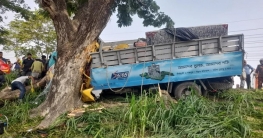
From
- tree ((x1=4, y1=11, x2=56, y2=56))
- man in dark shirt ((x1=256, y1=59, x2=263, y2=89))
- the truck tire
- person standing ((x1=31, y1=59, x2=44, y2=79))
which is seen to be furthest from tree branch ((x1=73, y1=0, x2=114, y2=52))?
tree ((x1=4, y1=11, x2=56, y2=56))

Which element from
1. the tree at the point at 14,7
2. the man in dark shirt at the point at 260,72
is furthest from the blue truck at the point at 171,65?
the tree at the point at 14,7

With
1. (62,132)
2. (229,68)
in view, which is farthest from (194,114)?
(229,68)

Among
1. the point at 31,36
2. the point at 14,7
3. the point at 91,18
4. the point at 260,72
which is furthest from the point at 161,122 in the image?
the point at 31,36

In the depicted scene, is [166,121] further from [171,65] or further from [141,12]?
[141,12]

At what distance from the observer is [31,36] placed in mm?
21453

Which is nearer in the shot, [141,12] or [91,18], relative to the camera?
[91,18]

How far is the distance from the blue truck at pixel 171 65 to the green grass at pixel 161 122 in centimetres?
176

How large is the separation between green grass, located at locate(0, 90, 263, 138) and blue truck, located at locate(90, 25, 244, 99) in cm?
176

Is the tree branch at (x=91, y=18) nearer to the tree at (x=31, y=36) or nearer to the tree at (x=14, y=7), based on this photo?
the tree at (x=14, y=7)

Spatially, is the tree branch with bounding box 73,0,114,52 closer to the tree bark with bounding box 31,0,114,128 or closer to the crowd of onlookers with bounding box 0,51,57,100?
the tree bark with bounding box 31,0,114,128

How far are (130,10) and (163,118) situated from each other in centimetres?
632

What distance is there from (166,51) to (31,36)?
1905cm

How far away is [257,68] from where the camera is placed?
9102 millimetres

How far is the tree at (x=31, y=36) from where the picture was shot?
2142 centimetres
